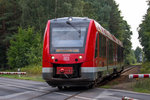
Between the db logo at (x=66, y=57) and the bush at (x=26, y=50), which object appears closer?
the db logo at (x=66, y=57)

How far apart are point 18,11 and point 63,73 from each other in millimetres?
44824

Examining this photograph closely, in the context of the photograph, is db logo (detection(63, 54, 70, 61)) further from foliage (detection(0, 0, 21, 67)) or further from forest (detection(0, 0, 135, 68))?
foliage (detection(0, 0, 21, 67))

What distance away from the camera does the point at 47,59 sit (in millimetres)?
13609

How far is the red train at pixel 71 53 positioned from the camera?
1335 cm

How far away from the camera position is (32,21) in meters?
47.8

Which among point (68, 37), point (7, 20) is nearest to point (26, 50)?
point (7, 20)

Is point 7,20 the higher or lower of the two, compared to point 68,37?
higher

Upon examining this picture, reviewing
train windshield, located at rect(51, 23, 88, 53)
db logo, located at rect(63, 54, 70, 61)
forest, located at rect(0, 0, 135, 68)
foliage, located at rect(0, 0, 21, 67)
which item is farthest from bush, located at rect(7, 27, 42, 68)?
db logo, located at rect(63, 54, 70, 61)

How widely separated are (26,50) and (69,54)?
83.0 feet

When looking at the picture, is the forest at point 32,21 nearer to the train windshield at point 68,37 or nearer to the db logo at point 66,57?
the train windshield at point 68,37

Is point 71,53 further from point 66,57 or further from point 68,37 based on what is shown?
point 68,37

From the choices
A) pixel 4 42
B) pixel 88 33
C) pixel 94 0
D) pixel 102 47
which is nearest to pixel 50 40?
pixel 88 33

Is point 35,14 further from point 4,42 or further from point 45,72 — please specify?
point 45,72

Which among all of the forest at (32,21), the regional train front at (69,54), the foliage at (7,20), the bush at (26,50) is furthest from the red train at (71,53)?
the foliage at (7,20)
